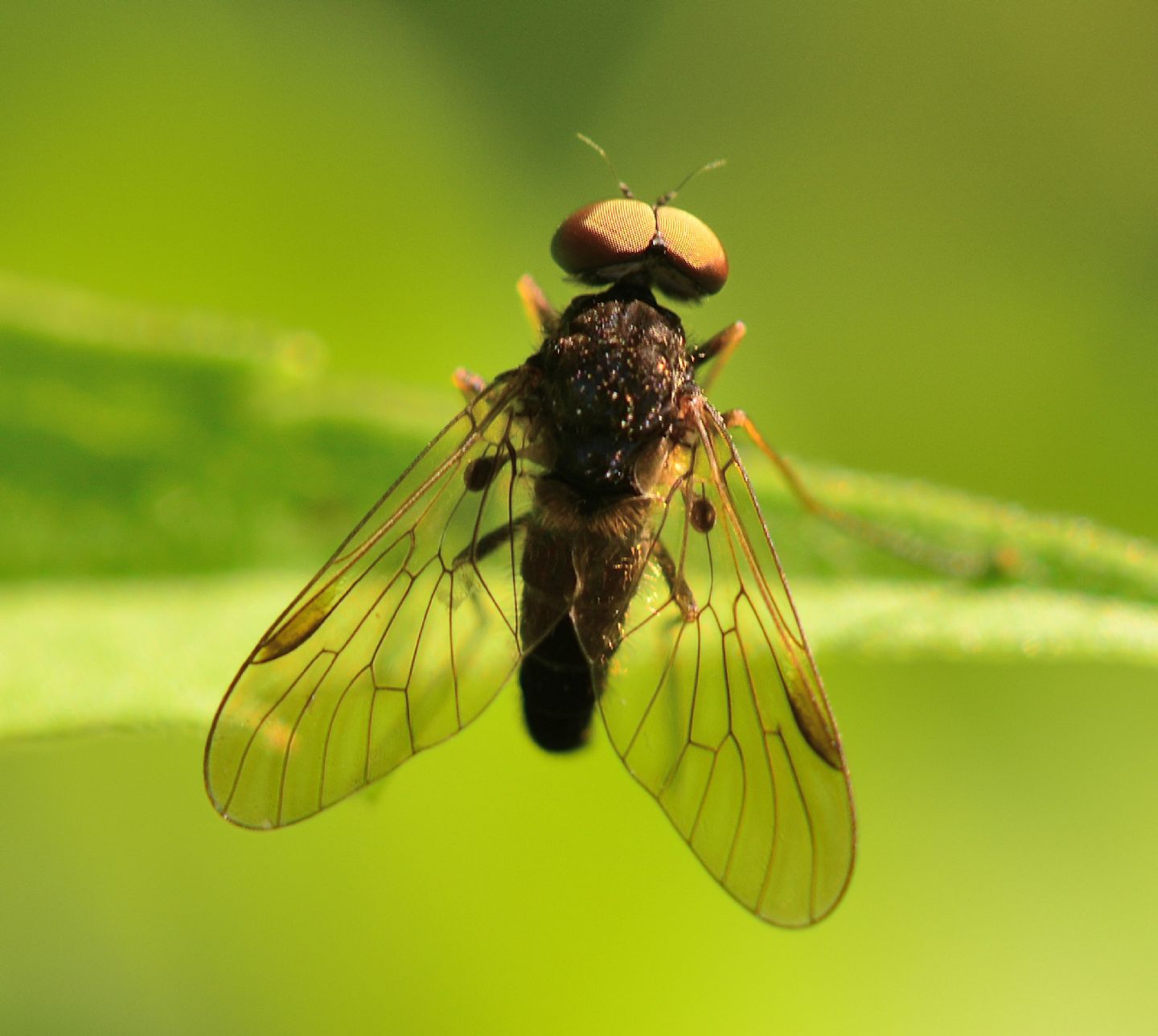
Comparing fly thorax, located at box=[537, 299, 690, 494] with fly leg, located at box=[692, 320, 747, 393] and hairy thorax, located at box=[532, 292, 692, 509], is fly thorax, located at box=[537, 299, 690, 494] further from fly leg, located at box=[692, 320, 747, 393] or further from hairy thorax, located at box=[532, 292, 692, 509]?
fly leg, located at box=[692, 320, 747, 393]

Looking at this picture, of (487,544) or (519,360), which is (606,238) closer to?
(487,544)

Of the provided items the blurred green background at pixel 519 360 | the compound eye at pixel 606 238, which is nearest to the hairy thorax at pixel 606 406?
the compound eye at pixel 606 238

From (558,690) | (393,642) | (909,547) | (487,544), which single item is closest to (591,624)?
(558,690)

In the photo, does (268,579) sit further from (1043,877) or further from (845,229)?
(845,229)

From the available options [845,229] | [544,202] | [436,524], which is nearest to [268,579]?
[436,524]

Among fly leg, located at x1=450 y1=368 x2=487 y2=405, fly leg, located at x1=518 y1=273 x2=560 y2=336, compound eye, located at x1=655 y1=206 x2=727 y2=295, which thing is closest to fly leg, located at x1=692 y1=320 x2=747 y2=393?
compound eye, located at x1=655 y1=206 x2=727 y2=295
